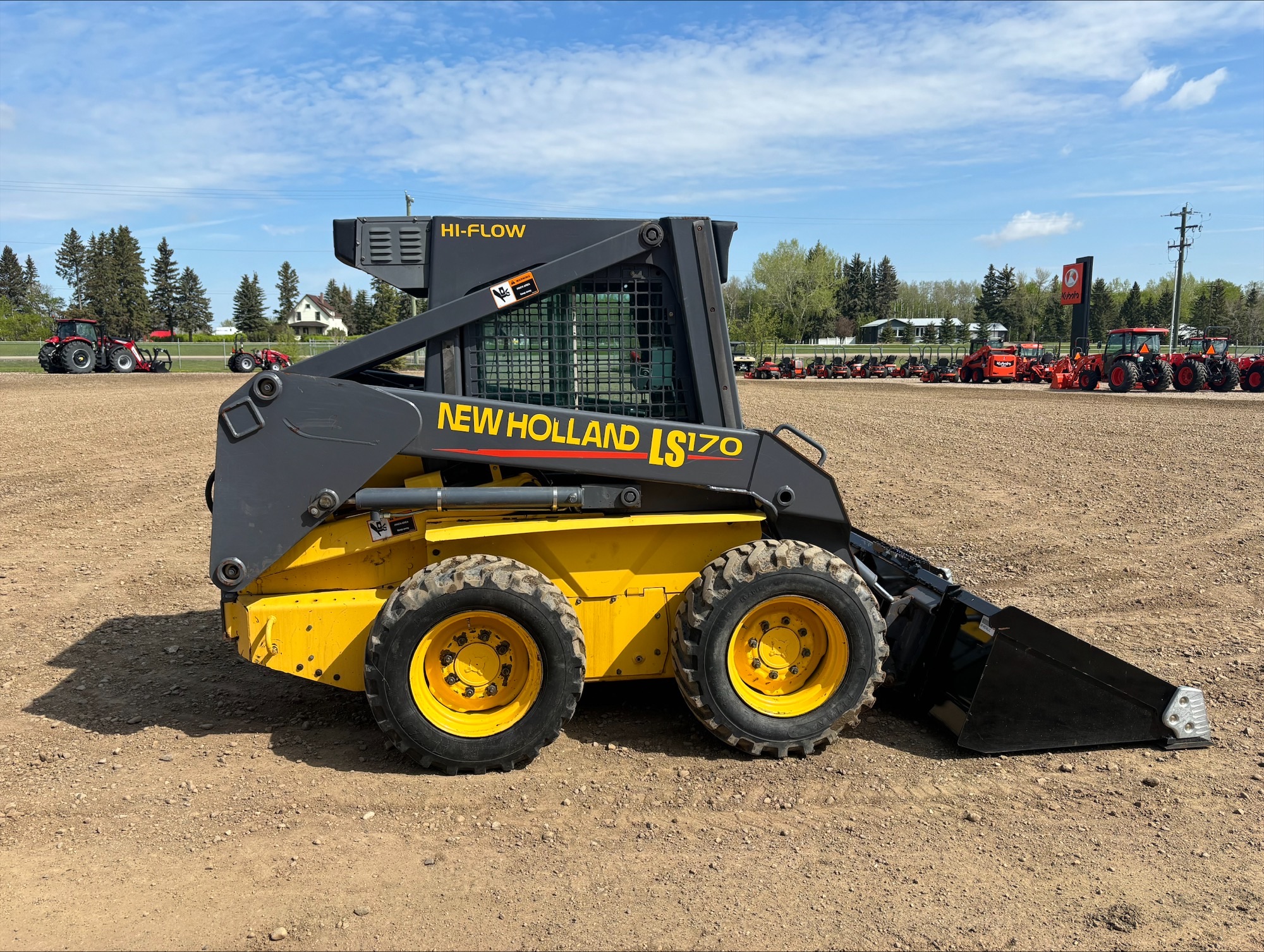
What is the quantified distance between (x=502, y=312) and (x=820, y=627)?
7.40 ft

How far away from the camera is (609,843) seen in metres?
3.73

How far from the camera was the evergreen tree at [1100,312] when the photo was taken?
90.9 metres

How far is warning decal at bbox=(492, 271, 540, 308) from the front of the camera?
4480 mm

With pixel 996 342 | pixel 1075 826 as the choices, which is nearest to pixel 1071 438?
pixel 1075 826

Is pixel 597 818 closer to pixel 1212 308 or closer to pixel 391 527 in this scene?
pixel 391 527

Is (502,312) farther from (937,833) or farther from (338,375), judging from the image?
(937,833)

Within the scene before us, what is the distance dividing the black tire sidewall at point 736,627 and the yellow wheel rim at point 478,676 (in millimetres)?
833

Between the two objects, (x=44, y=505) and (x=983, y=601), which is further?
(x=44, y=505)

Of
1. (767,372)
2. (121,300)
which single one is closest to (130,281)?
(121,300)

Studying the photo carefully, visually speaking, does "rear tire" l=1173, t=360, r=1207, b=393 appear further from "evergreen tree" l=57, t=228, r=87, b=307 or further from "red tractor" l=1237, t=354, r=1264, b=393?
"evergreen tree" l=57, t=228, r=87, b=307

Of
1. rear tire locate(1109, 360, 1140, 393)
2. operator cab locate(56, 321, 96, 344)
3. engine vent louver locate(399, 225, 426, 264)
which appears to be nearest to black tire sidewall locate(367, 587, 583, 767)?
engine vent louver locate(399, 225, 426, 264)

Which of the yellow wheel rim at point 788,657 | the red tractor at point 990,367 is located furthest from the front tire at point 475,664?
the red tractor at point 990,367

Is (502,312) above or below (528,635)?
above

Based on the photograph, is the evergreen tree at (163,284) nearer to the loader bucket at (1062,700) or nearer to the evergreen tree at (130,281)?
the evergreen tree at (130,281)
